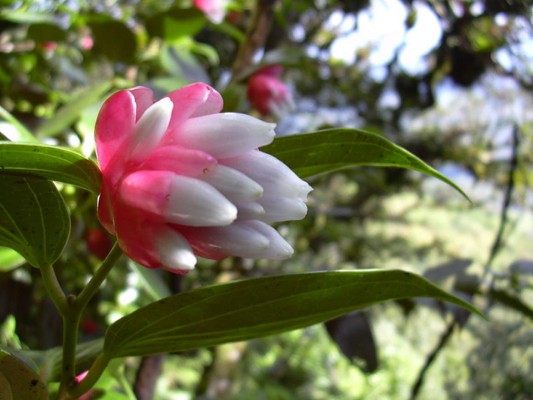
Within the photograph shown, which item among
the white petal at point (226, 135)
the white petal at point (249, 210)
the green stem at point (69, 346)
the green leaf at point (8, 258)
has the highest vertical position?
the white petal at point (226, 135)

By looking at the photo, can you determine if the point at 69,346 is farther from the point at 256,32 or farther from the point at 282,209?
the point at 256,32

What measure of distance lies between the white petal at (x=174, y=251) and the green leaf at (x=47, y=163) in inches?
2.3

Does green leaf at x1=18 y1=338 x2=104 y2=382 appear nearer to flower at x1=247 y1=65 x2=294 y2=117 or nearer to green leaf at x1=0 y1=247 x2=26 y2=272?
green leaf at x1=0 y1=247 x2=26 y2=272

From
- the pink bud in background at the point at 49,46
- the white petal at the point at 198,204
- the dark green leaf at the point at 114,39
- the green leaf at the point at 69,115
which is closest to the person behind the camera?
the white petal at the point at 198,204

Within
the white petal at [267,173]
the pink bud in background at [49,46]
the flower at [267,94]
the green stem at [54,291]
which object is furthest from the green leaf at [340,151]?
the pink bud in background at [49,46]

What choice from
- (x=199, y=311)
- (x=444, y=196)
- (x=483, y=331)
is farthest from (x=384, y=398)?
(x=199, y=311)

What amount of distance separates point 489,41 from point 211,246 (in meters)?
1.31

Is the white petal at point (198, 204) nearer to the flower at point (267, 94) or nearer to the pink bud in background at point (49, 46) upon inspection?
the flower at point (267, 94)

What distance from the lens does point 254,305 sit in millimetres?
354

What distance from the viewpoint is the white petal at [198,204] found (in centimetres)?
29

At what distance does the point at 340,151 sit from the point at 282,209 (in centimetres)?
7

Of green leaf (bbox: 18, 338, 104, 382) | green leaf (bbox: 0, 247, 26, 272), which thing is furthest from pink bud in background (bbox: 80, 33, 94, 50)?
green leaf (bbox: 18, 338, 104, 382)

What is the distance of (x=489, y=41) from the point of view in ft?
4.67

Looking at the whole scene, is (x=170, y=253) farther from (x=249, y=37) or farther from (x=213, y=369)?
(x=213, y=369)
